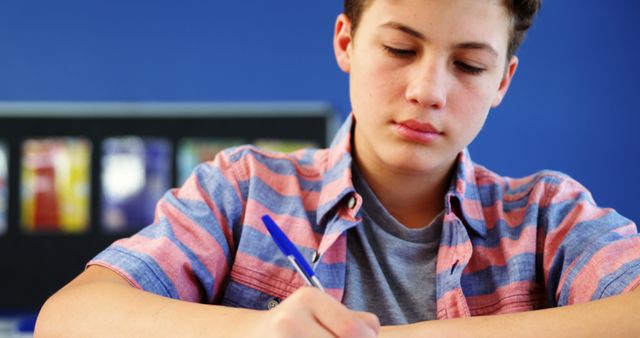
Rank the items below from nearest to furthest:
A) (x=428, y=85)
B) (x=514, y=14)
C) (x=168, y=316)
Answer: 1. (x=168, y=316)
2. (x=428, y=85)
3. (x=514, y=14)

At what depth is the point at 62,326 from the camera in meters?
0.81

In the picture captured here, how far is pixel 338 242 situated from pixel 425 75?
27 cm

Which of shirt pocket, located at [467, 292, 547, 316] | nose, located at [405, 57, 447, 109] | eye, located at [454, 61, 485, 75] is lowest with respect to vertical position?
shirt pocket, located at [467, 292, 547, 316]

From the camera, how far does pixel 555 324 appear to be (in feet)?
2.62

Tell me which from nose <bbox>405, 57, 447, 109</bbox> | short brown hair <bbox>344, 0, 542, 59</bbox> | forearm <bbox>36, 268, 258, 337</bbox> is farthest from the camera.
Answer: short brown hair <bbox>344, 0, 542, 59</bbox>

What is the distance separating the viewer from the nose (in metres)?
0.90

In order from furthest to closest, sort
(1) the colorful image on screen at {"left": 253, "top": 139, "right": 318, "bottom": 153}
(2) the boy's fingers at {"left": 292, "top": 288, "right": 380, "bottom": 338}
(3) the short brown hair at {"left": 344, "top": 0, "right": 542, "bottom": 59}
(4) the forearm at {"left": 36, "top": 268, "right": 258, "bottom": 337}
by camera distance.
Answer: (1) the colorful image on screen at {"left": 253, "top": 139, "right": 318, "bottom": 153} → (3) the short brown hair at {"left": 344, "top": 0, "right": 542, "bottom": 59} → (4) the forearm at {"left": 36, "top": 268, "right": 258, "bottom": 337} → (2) the boy's fingers at {"left": 292, "top": 288, "right": 380, "bottom": 338}

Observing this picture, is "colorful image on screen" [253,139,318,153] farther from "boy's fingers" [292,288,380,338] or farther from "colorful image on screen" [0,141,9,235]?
"boy's fingers" [292,288,380,338]

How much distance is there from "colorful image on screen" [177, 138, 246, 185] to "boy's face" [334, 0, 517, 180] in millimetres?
2074

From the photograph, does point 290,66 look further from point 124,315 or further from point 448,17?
point 124,315

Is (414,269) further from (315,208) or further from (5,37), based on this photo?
(5,37)

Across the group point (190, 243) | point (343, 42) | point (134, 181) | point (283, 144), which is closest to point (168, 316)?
point (190, 243)

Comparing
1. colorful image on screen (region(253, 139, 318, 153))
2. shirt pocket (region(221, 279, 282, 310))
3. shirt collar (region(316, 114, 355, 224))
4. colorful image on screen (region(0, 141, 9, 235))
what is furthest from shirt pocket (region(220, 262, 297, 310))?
colorful image on screen (region(0, 141, 9, 235))

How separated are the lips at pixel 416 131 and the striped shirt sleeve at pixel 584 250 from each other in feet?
0.80
